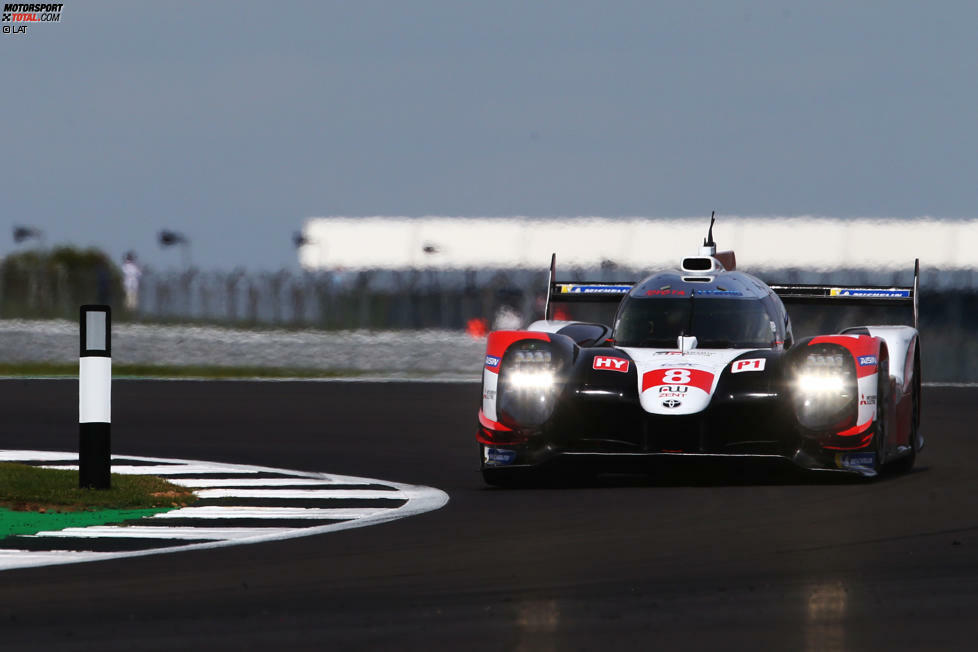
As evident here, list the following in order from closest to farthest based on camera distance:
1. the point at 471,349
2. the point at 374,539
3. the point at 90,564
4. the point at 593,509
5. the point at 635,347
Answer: the point at 90,564
the point at 374,539
the point at 593,509
the point at 635,347
the point at 471,349

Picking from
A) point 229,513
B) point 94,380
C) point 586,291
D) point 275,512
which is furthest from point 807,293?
point 94,380

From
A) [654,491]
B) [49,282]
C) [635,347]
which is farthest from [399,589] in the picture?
[49,282]

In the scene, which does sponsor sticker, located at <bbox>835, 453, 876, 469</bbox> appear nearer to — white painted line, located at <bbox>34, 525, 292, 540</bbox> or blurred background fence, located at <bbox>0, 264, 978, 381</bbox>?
white painted line, located at <bbox>34, 525, 292, 540</bbox>

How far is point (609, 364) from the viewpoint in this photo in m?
11.6

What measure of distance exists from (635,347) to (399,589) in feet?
17.4

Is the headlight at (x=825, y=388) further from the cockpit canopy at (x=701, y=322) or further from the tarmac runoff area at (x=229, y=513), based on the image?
the tarmac runoff area at (x=229, y=513)

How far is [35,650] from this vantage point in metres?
6.06

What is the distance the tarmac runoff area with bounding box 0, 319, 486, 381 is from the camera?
30.2 m

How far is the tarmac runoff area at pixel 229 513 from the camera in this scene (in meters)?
8.70

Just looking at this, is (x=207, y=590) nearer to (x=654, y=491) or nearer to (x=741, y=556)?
(x=741, y=556)

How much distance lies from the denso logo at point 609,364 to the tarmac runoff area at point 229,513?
123 centimetres

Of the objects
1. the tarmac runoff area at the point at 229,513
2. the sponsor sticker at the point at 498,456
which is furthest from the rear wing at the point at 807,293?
the tarmac runoff area at the point at 229,513

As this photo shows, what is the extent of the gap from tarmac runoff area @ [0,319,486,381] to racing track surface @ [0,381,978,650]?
674 inches

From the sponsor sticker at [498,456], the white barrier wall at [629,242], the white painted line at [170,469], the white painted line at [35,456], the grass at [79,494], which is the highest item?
Answer: the white barrier wall at [629,242]
